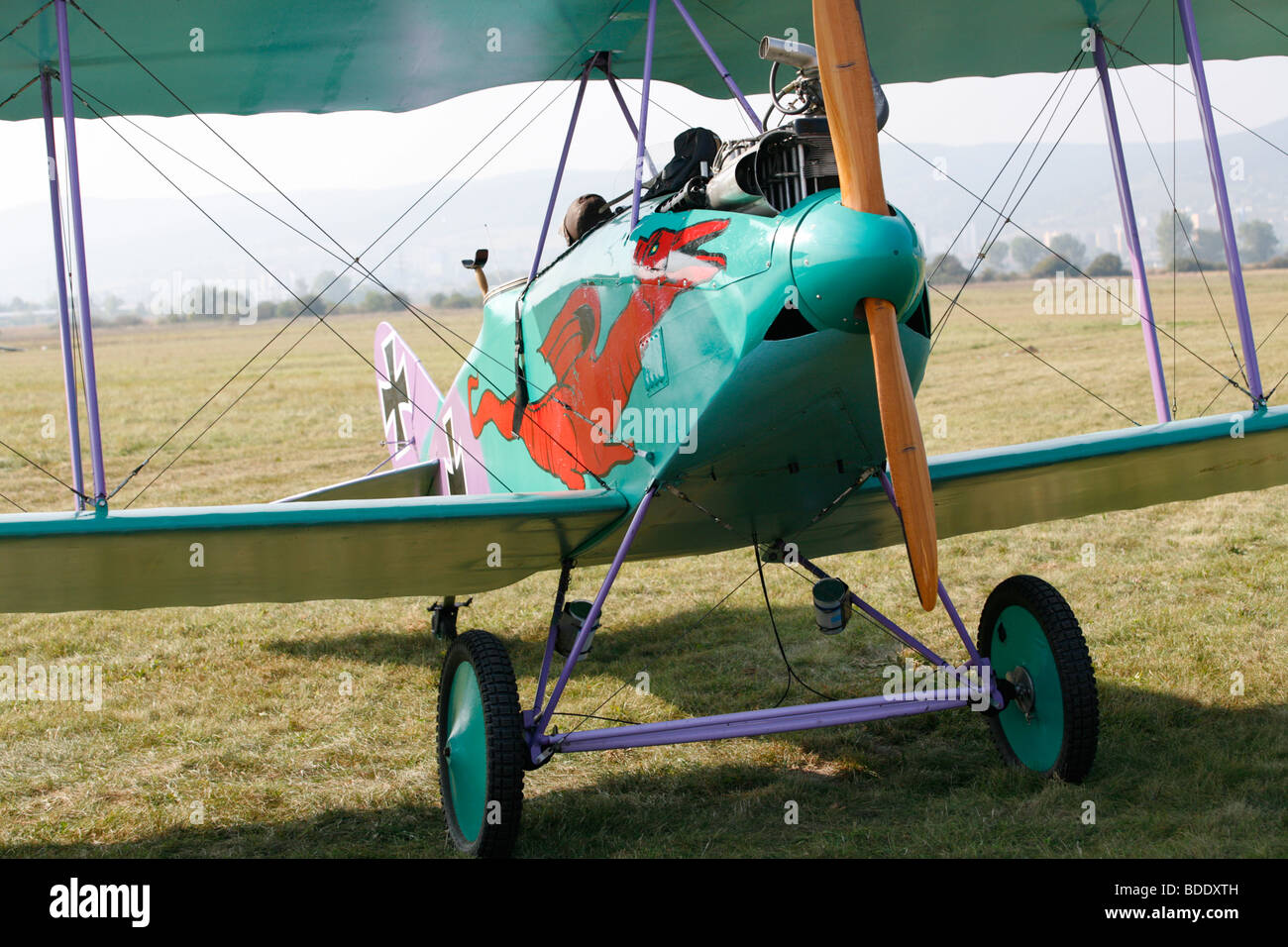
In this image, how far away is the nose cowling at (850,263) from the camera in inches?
125

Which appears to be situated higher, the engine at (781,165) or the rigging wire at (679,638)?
the engine at (781,165)

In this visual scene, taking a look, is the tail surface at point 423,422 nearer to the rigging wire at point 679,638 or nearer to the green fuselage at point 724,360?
the rigging wire at point 679,638

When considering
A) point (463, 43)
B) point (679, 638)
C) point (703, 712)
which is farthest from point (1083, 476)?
point (463, 43)

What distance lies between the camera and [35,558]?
3.91 meters

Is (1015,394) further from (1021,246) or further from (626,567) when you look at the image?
(1021,246)

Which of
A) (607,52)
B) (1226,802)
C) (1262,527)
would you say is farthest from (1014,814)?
(1262,527)

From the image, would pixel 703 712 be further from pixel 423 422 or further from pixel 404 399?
pixel 404 399

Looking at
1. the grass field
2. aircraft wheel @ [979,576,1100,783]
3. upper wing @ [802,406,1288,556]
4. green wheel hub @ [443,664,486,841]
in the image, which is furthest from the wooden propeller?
green wheel hub @ [443,664,486,841]

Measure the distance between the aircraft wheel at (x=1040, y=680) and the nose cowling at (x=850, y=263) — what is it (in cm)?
166

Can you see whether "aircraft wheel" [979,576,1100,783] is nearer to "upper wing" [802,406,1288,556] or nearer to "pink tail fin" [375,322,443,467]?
"upper wing" [802,406,1288,556]

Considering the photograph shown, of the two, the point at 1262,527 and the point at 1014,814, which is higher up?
the point at 1262,527

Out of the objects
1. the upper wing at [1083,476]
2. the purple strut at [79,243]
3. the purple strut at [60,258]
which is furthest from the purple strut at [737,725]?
the purple strut at [60,258]

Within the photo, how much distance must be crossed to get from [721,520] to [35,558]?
2415 millimetres

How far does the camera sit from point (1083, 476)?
5004mm
